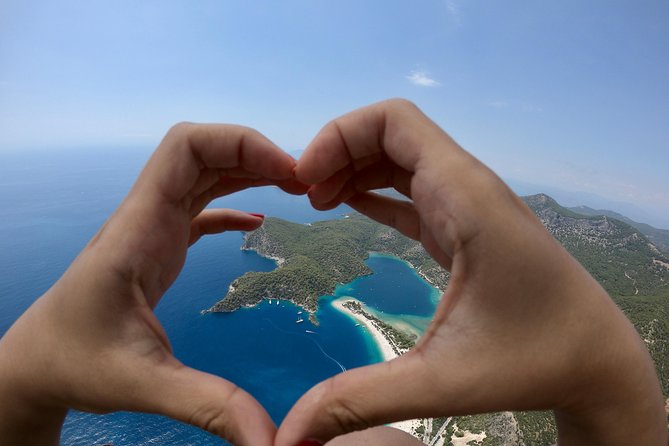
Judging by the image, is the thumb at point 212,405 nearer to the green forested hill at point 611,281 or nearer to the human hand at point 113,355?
the human hand at point 113,355

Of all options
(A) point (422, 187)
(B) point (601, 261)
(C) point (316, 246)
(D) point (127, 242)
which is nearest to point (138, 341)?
(D) point (127, 242)

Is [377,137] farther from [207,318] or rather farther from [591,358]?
[207,318]

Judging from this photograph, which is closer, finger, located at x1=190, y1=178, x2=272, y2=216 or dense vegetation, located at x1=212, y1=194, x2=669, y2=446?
finger, located at x1=190, y1=178, x2=272, y2=216

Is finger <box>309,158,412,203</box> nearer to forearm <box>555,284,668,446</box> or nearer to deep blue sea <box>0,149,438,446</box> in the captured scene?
forearm <box>555,284,668,446</box>

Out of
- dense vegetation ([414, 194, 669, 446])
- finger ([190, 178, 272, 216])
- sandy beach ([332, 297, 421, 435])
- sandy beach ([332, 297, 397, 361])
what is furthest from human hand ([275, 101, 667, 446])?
sandy beach ([332, 297, 397, 361])

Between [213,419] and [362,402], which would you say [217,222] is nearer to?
[213,419]

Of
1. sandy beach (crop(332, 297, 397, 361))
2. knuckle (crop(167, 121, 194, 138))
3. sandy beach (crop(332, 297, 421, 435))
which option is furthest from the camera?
sandy beach (crop(332, 297, 397, 361))

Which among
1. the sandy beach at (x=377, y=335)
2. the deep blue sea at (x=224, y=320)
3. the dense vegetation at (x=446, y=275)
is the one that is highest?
the dense vegetation at (x=446, y=275)

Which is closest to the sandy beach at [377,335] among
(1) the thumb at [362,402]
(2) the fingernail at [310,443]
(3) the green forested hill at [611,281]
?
(3) the green forested hill at [611,281]
